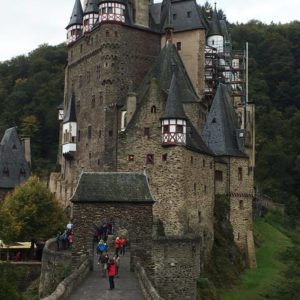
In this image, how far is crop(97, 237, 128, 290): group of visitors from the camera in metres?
28.0

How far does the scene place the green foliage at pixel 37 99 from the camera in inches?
3851

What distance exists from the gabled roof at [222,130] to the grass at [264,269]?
7.69 metres

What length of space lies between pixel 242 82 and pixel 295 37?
1987 inches

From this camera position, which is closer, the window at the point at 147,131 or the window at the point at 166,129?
the window at the point at 166,129

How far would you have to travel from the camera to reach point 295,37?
116 meters

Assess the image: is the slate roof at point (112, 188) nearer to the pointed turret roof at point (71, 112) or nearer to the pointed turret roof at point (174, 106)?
the pointed turret roof at point (174, 106)

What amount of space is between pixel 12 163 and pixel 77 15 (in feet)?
47.4

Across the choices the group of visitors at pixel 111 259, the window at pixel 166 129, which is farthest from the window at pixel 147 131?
the group of visitors at pixel 111 259

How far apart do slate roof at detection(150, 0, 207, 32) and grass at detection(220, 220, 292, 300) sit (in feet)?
55.8

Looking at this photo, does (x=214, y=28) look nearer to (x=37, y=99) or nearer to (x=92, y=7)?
(x=92, y=7)

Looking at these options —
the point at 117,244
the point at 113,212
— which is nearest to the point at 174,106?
the point at 113,212

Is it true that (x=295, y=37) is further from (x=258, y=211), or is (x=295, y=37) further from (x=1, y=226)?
(x=1, y=226)

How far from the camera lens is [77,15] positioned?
65062 mm

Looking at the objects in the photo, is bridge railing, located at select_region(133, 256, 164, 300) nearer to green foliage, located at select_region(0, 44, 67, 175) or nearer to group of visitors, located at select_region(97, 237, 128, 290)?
group of visitors, located at select_region(97, 237, 128, 290)
